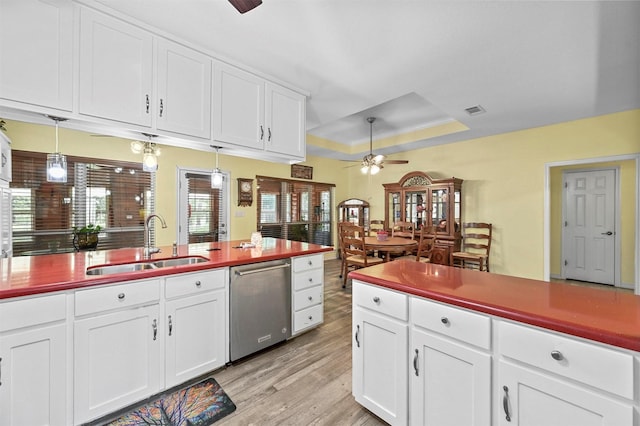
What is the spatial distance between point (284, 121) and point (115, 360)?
2.37 metres

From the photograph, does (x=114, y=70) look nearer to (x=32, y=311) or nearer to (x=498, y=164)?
(x=32, y=311)

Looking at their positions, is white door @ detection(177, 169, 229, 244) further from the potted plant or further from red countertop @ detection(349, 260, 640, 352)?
red countertop @ detection(349, 260, 640, 352)

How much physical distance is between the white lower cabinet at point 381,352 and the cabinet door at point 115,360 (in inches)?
53.5

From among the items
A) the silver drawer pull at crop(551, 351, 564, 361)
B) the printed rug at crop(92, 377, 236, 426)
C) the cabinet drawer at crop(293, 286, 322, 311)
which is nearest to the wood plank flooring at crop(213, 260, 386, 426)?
the printed rug at crop(92, 377, 236, 426)

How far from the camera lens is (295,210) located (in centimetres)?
595

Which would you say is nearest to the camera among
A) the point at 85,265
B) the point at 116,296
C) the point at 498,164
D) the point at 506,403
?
the point at 506,403

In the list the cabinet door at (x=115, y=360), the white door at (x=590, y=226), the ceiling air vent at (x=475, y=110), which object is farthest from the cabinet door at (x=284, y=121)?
the white door at (x=590, y=226)

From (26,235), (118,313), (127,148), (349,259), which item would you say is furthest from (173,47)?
(349,259)

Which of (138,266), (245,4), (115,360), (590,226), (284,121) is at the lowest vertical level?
(115,360)

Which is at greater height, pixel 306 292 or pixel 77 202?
pixel 77 202

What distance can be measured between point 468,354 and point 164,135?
2.42m

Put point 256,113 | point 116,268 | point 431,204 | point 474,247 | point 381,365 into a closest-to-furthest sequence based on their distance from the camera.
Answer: point 381,365
point 116,268
point 256,113
point 474,247
point 431,204

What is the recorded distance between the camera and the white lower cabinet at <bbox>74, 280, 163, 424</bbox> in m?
1.47

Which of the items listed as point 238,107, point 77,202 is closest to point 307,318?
point 238,107
